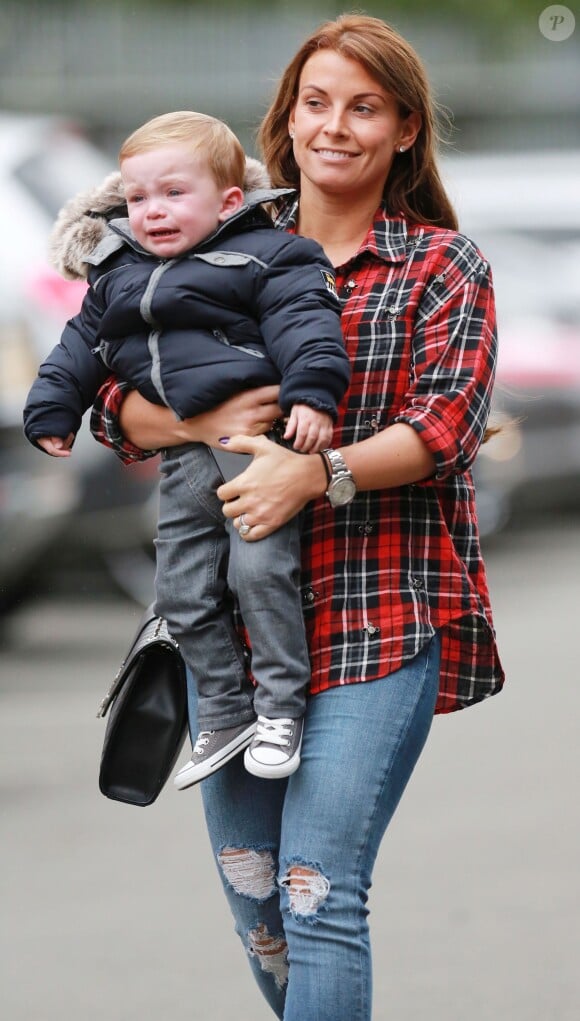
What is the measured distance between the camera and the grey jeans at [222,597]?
2184 millimetres

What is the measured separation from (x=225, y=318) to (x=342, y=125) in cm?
37

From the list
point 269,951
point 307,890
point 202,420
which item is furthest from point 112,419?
point 269,951

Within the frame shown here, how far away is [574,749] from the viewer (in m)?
5.01

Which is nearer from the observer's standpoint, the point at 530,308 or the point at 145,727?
the point at 145,727

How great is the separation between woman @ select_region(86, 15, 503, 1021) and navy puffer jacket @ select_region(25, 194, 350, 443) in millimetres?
62

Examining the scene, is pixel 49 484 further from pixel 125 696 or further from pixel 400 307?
pixel 400 307

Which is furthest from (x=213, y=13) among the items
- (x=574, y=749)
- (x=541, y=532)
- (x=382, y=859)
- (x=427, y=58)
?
(x=382, y=859)

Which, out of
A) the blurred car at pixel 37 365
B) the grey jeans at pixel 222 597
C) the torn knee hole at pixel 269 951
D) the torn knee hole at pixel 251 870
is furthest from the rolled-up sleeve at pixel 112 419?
the blurred car at pixel 37 365

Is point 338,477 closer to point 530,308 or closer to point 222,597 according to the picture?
point 222,597

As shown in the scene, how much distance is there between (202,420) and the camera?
7.37ft

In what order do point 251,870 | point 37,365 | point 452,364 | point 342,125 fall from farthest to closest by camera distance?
point 37,365, point 251,870, point 342,125, point 452,364

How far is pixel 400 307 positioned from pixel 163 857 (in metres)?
2.44

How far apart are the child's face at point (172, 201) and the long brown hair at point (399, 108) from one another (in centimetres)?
31

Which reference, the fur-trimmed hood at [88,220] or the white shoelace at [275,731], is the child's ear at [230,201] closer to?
the fur-trimmed hood at [88,220]
